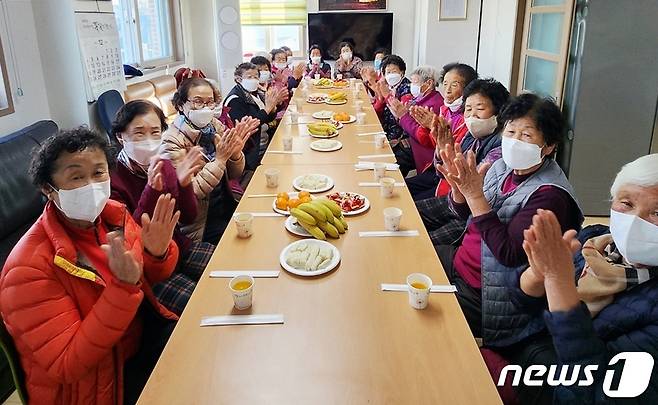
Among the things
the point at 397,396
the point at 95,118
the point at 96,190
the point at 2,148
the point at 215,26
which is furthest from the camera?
the point at 215,26

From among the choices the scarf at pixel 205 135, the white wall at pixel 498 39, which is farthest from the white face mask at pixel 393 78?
the scarf at pixel 205 135

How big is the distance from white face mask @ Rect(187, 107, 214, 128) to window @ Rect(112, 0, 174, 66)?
328cm

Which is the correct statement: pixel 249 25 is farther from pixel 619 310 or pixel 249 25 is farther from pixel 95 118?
pixel 619 310

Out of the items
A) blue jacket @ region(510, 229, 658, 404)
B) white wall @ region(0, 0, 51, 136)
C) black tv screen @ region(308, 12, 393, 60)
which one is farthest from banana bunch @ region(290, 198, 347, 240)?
black tv screen @ region(308, 12, 393, 60)

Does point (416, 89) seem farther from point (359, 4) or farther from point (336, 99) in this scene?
point (359, 4)

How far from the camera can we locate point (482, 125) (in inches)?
94.0

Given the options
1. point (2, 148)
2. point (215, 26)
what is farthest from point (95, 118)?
point (215, 26)

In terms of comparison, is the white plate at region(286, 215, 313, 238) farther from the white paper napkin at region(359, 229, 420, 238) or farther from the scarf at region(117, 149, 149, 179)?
the scarf at region(117, 149, 149, 179)

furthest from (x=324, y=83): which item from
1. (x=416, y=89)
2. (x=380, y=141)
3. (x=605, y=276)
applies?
(x=605, y=276)

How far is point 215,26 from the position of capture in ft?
23.5

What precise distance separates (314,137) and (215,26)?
15.6 feet

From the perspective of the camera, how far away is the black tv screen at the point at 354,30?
291 inches

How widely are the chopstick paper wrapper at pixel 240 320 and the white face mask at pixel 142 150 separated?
0.99 m

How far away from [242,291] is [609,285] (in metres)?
0.97
